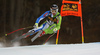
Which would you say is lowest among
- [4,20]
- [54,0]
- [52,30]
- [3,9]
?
[52,30]

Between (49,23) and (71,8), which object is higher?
(71,8)

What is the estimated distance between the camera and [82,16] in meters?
2.18

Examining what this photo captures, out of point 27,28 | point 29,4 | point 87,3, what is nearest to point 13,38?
point 27,28

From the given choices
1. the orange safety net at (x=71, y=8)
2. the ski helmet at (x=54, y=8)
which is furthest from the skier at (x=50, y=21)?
the orange safety net at (x=71, y=8)

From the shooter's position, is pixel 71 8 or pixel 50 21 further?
pixel 71 8

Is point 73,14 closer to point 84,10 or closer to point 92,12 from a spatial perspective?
point 84,10

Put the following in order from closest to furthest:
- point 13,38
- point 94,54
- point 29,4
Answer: point 94,54, point 13,38, point 29,4

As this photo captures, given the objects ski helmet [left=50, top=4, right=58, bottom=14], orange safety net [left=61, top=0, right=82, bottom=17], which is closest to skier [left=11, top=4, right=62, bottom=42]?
ski helmet [left=50, top=4, right=58, bottom=14]

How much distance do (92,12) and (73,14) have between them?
38 cm

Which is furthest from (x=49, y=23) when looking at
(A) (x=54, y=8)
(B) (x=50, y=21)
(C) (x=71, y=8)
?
(C) (x=71, y=8)

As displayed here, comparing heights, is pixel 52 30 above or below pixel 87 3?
below

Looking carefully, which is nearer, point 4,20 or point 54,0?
point 4,20

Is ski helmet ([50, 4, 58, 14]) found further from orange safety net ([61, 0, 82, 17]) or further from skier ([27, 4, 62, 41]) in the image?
orange safety net ([61, 0, 82, 17])

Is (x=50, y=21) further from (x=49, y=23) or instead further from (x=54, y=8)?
(x=54, y=8)
